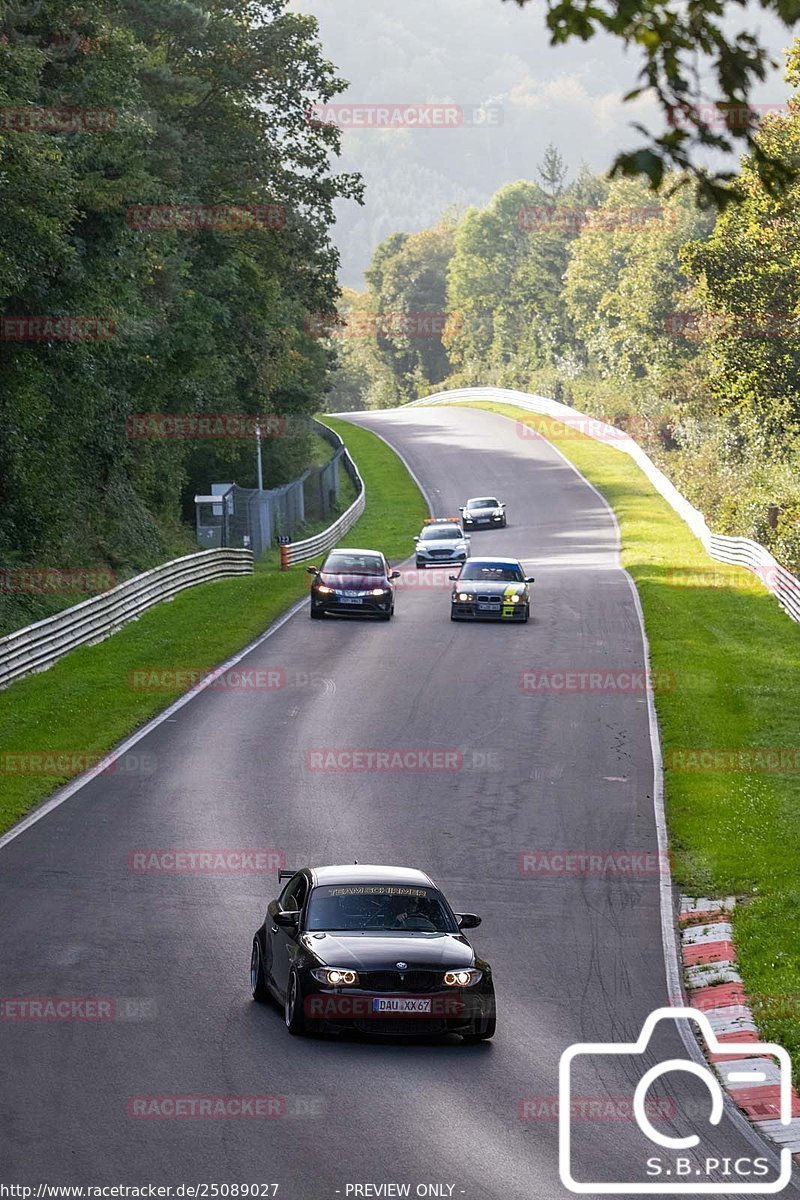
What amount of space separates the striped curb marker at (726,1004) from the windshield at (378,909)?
2527 mm

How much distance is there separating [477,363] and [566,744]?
474 ft

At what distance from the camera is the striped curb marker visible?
11383 millimetres

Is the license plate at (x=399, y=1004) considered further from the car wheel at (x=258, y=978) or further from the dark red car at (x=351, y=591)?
the dark red car at (x=351, y=591)

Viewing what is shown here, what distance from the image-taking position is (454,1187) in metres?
9.41

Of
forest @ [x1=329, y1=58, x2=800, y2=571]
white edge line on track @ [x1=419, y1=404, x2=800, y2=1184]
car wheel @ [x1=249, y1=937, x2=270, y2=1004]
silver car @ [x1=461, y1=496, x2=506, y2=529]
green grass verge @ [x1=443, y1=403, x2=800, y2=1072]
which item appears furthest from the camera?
silver car @ [x1=461, y1=496, x2=506, y2=529]

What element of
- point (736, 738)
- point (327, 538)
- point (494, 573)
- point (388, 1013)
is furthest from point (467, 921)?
point (327, 538)

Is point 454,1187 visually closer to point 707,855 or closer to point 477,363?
point 707,855

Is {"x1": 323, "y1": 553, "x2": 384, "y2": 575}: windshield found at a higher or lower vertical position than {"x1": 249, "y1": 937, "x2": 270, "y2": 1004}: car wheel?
lower

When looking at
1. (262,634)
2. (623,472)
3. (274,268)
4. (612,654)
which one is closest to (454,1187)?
(612,654)

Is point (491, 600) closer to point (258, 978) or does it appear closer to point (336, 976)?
point (258, 978)

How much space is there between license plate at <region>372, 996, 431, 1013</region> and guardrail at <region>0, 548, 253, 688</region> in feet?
60.5

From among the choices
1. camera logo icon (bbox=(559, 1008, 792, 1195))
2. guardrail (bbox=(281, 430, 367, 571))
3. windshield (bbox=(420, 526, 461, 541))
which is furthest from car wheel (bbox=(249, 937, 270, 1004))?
windshield (bbox=(420, 526, 461, 541))

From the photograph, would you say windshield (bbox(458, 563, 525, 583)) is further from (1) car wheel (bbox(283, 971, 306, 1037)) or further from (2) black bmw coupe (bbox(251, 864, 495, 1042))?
(1) car wheel (bbox(283, 971, 306, 1037))

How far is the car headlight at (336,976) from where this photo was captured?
12.3 meters
